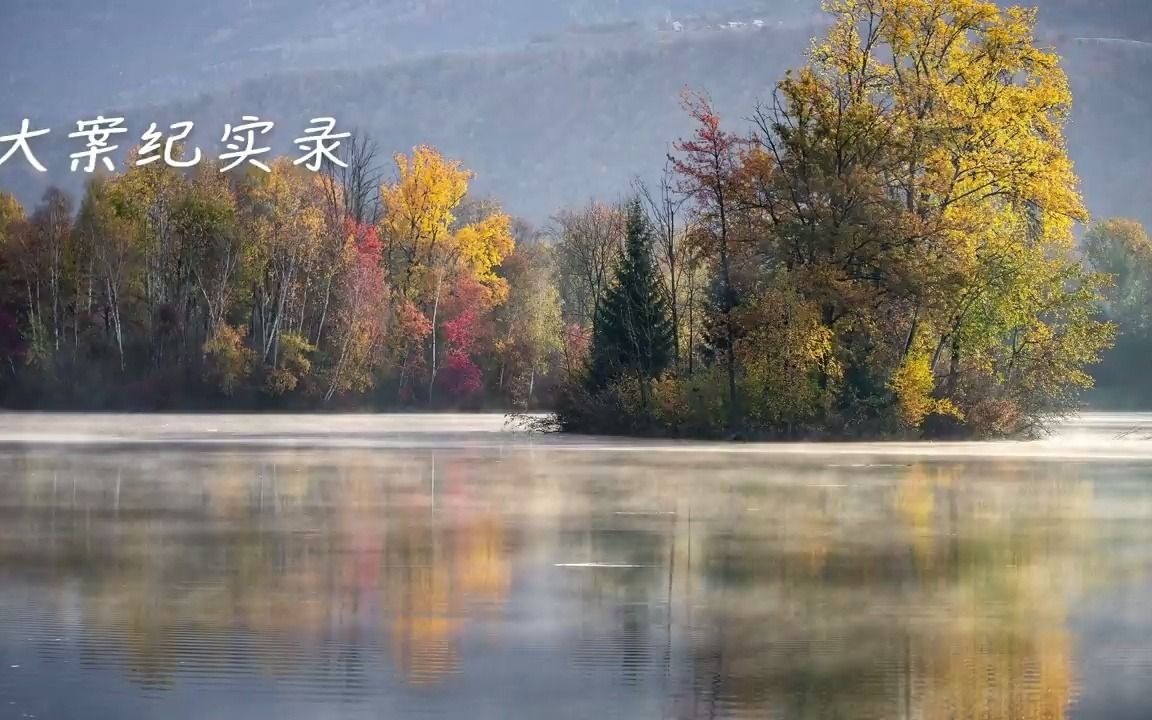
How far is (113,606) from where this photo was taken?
45.3ft

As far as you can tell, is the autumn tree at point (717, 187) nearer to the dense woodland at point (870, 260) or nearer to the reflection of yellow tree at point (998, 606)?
the dense woodland at point (870, 260)

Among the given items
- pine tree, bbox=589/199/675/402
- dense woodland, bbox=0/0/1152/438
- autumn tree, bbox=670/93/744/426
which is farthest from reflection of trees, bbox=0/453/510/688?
pine tree, bbox=589/199/675/402

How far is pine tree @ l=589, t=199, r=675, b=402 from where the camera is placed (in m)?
55.7

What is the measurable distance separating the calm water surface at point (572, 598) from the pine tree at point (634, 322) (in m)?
24.3

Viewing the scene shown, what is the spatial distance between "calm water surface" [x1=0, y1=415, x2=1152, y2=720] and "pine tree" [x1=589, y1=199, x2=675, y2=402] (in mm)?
24329

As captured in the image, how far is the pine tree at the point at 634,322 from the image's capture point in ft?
183

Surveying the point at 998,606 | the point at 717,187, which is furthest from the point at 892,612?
the point at 717,187

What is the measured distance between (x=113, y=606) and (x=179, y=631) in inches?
59.8

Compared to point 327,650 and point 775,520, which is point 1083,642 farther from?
point 775,520

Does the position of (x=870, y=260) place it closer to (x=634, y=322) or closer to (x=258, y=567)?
(x=634, y=322)

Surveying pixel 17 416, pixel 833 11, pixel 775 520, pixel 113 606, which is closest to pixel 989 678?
pixel 113 606

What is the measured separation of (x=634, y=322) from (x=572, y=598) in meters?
41.4

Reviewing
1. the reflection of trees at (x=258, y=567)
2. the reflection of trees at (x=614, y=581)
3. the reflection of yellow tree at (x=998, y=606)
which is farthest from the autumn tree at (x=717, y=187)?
the reflection of yellow tree at (x=998, y=606)

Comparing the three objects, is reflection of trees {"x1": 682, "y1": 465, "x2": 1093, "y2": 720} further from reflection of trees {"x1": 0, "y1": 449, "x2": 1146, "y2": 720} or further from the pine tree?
the pine tree
